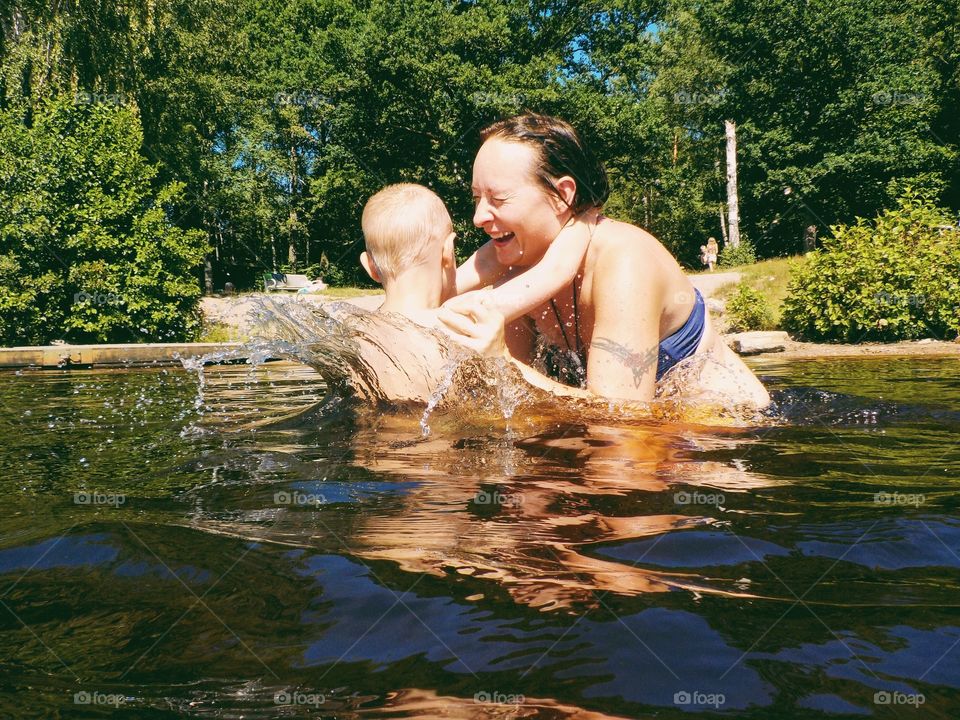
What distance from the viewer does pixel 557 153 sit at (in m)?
4.16

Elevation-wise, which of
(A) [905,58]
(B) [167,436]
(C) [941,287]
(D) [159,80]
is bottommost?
(B) [167,436]

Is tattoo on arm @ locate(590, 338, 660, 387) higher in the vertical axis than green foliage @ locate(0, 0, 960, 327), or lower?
lower

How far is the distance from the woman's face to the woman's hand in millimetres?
545

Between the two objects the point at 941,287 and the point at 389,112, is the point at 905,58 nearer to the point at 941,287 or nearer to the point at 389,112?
the point at 389,112

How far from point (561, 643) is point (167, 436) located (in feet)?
11.7

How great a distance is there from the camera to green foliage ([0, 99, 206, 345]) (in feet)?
47.0

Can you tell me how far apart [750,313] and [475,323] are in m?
13.7

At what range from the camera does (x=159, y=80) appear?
22.5 m

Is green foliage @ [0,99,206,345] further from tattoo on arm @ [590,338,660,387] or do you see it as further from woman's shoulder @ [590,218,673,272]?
tattoo on arm @ [590,338,660,387]

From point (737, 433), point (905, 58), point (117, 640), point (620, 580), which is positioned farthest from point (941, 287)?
point (905, 58)

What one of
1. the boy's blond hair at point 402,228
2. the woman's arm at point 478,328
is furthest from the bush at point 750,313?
the woman's arm at point 478,328

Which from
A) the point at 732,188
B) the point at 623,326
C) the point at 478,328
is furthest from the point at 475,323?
the point at 732,188

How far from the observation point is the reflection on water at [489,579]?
1.45 metres

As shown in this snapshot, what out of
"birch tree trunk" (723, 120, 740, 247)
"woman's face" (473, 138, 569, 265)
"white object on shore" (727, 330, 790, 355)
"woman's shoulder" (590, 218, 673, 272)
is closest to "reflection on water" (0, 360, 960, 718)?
"woman's shoulder" (590, 218, 673, 272)
